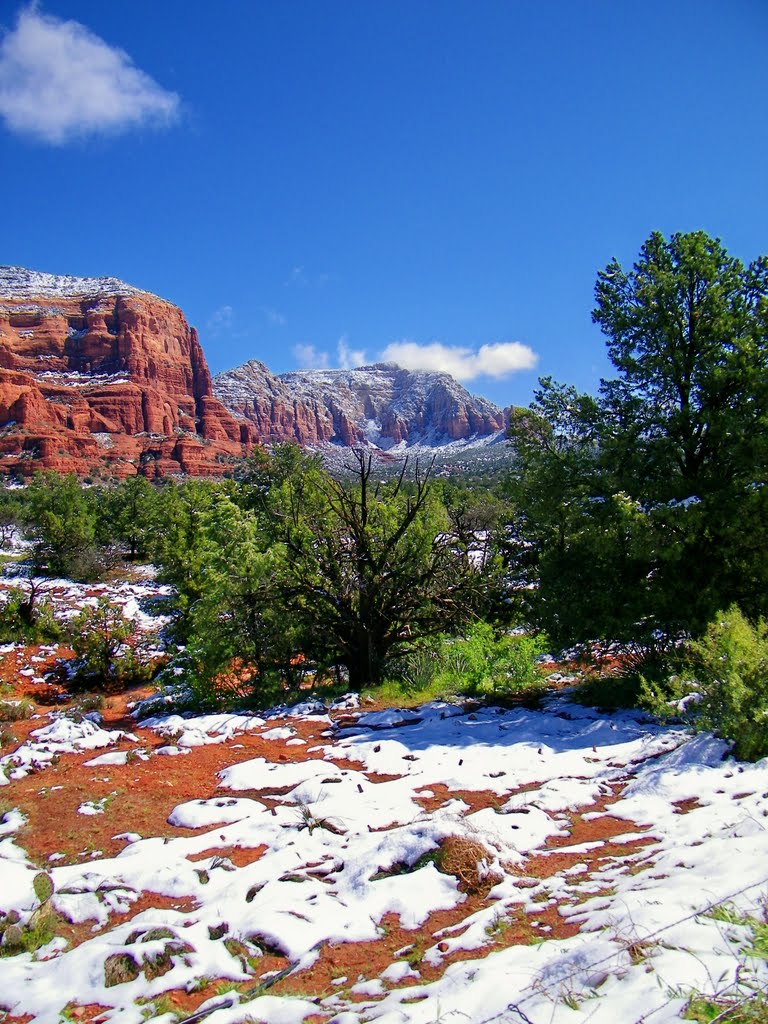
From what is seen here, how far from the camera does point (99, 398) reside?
15925 cm

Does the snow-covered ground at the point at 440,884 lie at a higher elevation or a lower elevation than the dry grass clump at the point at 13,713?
higher

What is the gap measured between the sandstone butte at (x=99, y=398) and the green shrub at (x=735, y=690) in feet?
376

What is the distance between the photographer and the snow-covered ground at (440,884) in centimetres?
268

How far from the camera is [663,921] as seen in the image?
113 inches

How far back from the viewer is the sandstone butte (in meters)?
125

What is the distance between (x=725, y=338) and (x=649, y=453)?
2095 mm

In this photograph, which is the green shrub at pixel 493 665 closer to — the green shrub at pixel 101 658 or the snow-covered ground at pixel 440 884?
the snow-covered ground at pixel 440 884

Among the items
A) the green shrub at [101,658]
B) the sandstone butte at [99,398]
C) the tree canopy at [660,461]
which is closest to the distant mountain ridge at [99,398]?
the sandstone butte at [99,398]

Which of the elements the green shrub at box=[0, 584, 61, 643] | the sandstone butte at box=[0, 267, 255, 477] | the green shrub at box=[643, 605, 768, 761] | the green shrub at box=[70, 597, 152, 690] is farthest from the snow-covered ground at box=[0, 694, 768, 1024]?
the sandstone butte at box=[0, 267, 255, 477]

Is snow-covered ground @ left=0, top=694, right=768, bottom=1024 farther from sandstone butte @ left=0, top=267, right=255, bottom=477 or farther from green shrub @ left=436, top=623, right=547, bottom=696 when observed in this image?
sandstone butte @ left=0, top=267, right=255, bottom=477

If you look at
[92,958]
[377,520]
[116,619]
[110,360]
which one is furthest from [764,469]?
[110,360]

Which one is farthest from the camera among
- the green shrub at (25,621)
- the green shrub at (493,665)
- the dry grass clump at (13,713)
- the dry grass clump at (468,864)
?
the green shrub at (25,621)

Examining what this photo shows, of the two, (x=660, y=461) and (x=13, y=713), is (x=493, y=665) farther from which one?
(x=13, y=713)

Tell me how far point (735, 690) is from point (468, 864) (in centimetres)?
312
